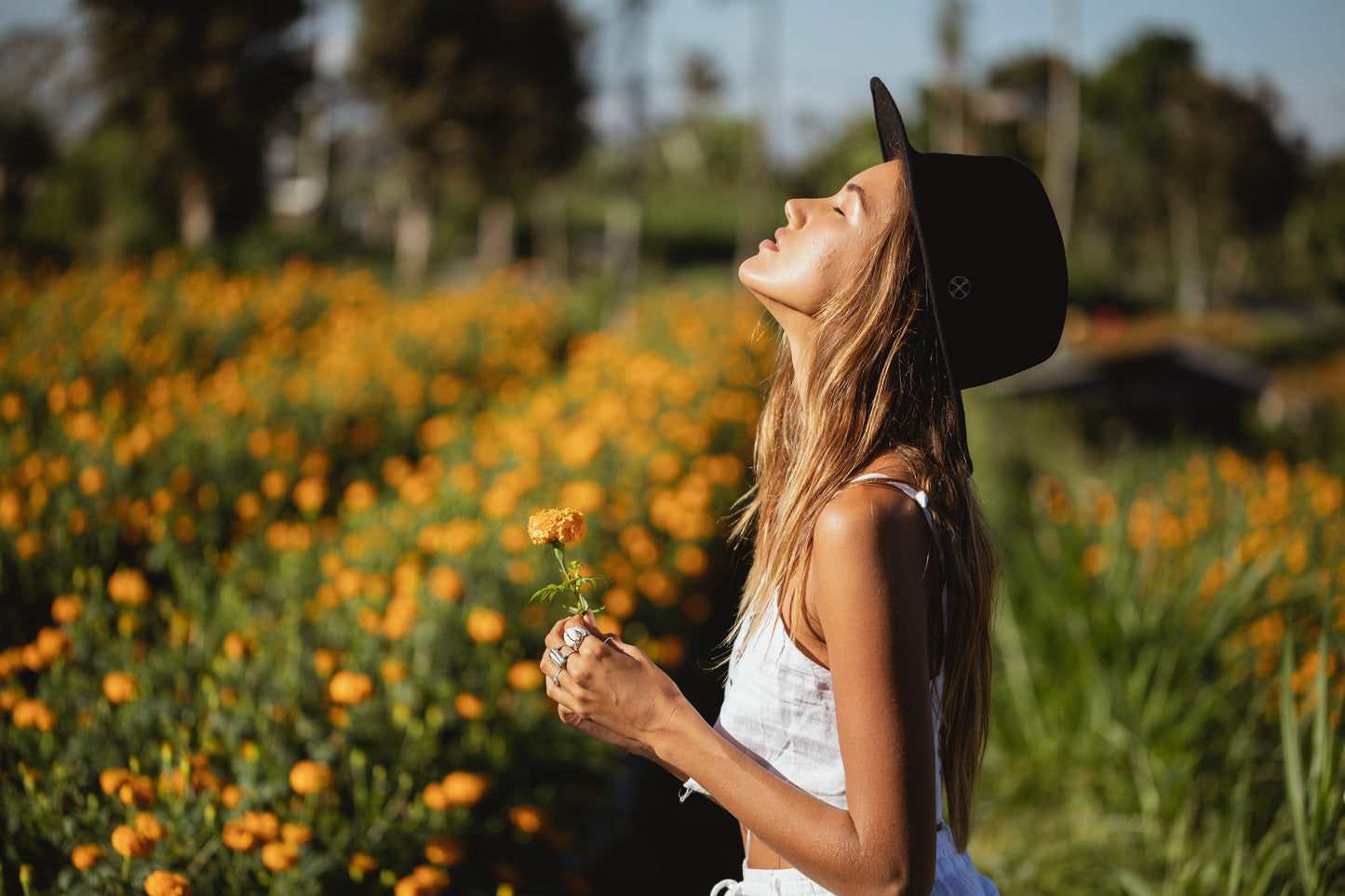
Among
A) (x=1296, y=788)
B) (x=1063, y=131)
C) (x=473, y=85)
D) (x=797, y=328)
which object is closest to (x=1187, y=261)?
(x=1063, y=131)

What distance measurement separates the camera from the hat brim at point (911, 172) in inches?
43.8

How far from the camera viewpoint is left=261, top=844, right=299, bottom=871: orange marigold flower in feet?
4.56

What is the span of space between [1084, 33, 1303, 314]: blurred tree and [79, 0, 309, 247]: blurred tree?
17033 mm

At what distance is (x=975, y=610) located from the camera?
3.97ft

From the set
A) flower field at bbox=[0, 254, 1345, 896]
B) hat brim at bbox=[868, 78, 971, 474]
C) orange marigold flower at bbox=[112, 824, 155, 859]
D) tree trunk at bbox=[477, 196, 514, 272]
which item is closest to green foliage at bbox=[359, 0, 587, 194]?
tree trunk at bbox=[477, 196, 514, 272]

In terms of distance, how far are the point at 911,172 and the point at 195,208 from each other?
15.4 m

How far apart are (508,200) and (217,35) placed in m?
7.94

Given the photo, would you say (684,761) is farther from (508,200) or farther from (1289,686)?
(508,200)

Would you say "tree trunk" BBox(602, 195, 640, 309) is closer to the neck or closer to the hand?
the neck

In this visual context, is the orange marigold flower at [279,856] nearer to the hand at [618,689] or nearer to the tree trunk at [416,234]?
the hand at [618,689]

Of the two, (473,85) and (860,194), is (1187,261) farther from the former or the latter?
(860,194)

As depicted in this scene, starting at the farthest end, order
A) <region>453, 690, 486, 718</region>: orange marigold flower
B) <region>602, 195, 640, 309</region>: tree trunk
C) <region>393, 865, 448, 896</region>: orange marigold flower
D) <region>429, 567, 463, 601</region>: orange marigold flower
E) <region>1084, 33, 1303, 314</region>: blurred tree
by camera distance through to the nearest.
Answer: <region>1084, 33, 1303, 314</region>: blurred tree < <region>602, 195, 640, 309</region>: tree trunk < <region>429, 567, 463, 601</region>: orange marigold flower < <region>453, 690, 486, 718</region>: orange marigold flower < <region>393, 865, 448, 896</region>: orange marigold flower

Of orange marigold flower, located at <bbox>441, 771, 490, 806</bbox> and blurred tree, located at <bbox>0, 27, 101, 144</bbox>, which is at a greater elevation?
blurred tree, located at <bbox>0, 27, 101, 144</bbox>

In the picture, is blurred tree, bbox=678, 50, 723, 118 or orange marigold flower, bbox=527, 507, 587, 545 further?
blurred tree, bbox=678, 50, 723, 118
